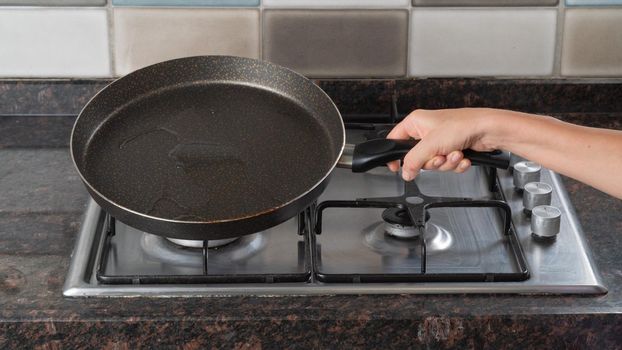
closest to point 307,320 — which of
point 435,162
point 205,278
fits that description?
point 205,278

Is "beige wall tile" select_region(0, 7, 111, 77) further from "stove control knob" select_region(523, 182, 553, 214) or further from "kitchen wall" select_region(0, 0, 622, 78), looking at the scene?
"stove control knob" select_region(523, 182, 553, 214)

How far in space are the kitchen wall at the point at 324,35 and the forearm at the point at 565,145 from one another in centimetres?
39

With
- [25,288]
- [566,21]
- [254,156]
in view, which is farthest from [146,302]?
[566,21]

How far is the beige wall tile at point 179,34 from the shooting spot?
1.44 meters

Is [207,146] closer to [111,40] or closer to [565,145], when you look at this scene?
[111,40]

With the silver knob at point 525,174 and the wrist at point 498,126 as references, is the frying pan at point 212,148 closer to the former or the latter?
the wrist at point 498,126

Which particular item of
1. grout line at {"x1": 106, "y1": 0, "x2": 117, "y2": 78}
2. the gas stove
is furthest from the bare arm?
grout line at {"x1": 106, "y1": 0, "x2": 117, "y2": 78}

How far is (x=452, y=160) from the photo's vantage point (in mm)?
1110

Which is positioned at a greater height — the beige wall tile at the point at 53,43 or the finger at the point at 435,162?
the beige wall tile at the point at 53,43

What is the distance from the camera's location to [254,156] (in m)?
1.22

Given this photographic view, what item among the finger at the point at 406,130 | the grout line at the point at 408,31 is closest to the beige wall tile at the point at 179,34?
the grout line at the point at 408,31

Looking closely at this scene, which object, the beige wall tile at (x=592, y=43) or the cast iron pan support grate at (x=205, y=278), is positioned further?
the beige wall tile at (x=592, y=43)

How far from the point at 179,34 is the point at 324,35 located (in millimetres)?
224

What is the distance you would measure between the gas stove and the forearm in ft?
0.42
